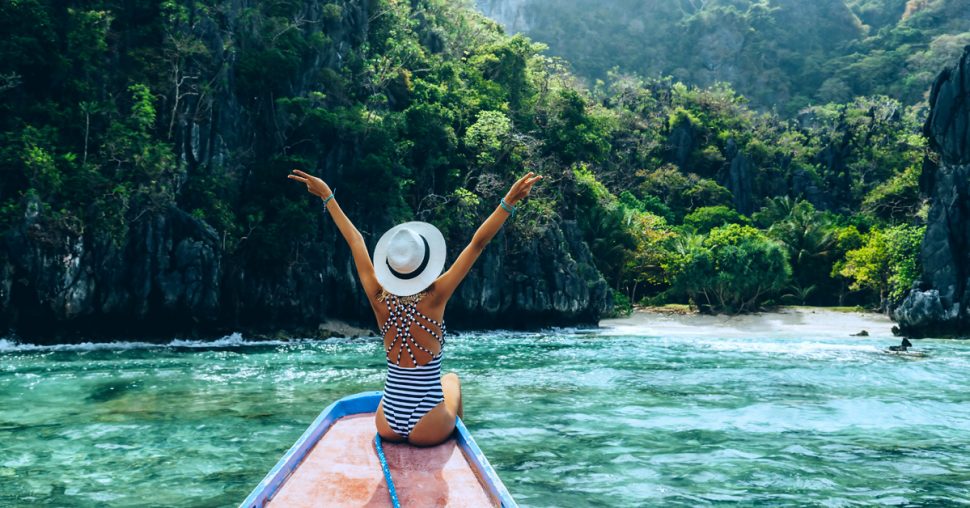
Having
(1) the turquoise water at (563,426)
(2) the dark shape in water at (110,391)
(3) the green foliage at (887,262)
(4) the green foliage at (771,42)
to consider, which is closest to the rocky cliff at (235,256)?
(1) the turquoise water at (563,426)

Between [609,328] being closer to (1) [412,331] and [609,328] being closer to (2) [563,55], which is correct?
(1) [412,331]

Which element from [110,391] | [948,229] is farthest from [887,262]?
[110,391]

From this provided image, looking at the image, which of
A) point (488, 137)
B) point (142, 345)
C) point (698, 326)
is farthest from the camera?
point (698, 326)

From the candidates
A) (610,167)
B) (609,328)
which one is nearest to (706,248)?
(609,328)

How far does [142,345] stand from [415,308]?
21912mm

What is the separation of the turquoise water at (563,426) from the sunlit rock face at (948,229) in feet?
41.0

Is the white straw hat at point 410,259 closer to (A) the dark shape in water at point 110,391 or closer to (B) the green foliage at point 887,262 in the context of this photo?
(A) the dark shape in water at point 110,391

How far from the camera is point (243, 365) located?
60.5 ft

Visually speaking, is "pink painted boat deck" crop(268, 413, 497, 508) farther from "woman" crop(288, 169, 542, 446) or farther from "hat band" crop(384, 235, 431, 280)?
"hat band" crop(384, 235, 431, 280)

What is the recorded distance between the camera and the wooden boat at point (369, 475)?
4352 mm

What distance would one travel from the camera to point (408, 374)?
5266mm

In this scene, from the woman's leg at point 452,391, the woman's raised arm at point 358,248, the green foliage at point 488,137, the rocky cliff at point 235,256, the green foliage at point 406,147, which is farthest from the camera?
the green foliage at point 488,137

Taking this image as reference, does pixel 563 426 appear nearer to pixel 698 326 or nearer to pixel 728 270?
pixel 698 326

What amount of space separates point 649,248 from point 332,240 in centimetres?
2121
